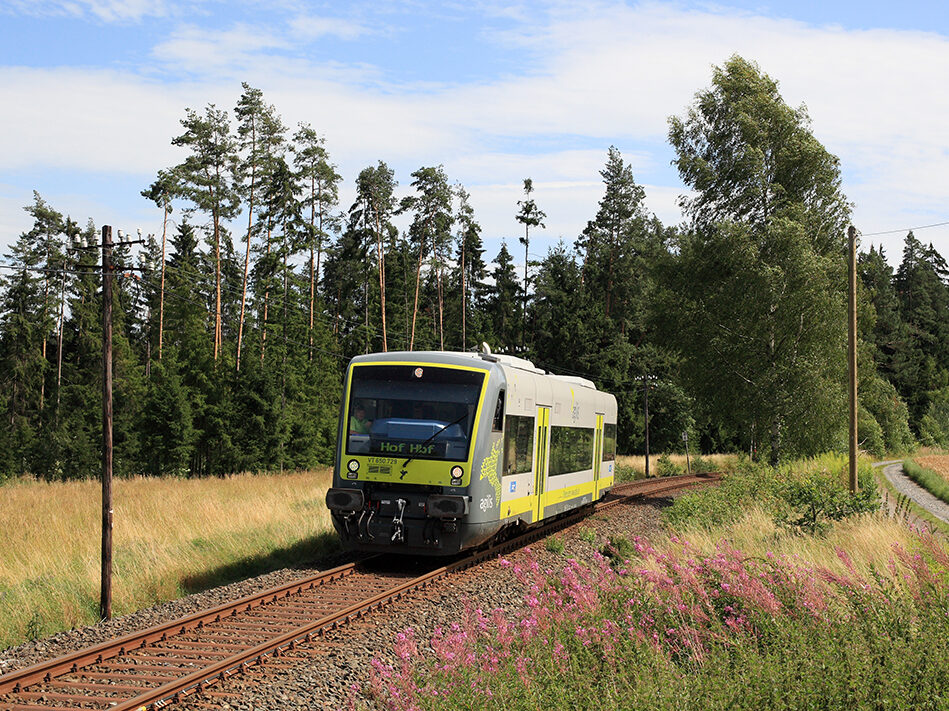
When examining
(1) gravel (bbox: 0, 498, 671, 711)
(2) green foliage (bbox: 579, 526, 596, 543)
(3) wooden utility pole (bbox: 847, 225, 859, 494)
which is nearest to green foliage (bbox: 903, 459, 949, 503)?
(3) wooden utility pole (bbox: 847, 225, 859, 494)

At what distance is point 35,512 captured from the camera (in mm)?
19188

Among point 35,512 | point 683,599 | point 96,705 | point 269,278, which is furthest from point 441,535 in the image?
point 269,278

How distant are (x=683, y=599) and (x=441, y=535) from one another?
5.56 metres

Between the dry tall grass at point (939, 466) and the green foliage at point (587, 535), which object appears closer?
the green foliage at point (587, 535)

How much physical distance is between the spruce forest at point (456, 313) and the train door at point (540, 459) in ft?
24.5

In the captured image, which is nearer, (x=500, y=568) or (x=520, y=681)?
(x=520, y=681)

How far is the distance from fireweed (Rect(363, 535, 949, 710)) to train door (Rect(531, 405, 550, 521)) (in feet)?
22.7

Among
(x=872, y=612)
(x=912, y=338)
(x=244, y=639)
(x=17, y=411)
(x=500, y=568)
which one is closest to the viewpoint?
(x=872, y=612)

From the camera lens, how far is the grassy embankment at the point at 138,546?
38.3 ft

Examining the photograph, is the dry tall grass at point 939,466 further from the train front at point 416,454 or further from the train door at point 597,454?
the train front at point 416,454

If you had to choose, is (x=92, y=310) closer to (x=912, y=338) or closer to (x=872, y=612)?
(x=872, y=612)

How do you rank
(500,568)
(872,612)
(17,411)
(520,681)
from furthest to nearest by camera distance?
Answer: 1. (17,411)
2. (500,568)
3. (872,612)
4. (520,681)

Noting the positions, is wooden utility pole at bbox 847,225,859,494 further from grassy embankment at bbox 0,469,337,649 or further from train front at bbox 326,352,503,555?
grassy embankment at bbox 0,469,337,649

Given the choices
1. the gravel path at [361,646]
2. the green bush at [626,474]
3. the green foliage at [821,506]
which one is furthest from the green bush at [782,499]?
the green bush at [626,474]
